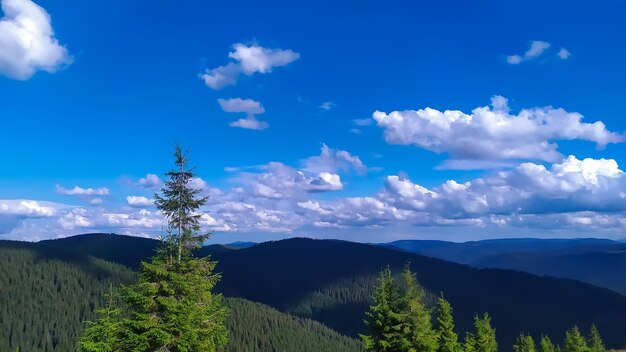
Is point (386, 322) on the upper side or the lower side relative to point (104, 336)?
lower

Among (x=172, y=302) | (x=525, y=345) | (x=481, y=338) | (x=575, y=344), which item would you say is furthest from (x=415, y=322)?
(x=575, y=344)

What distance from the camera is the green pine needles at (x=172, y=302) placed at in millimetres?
20703

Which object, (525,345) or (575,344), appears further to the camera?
(575,344)

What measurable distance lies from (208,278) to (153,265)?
3337 millimetres

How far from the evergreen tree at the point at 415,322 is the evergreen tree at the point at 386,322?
1.61ft

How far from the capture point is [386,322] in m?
33.2

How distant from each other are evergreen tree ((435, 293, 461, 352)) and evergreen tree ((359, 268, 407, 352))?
381 inches

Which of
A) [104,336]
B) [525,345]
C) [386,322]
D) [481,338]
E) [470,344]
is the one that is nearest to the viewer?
[104,336]

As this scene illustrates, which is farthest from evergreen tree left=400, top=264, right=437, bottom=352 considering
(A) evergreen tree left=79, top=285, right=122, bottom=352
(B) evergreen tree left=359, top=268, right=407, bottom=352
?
(A) evergreen tree left=79, top=285, right=122, bottom=352

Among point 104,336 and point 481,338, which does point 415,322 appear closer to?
point 104,336

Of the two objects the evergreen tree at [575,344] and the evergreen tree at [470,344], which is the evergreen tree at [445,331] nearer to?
the evergreen tree at [470,344]

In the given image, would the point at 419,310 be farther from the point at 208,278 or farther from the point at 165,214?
the point at 165,214

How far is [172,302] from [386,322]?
1754 cm

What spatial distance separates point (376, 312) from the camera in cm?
3388
